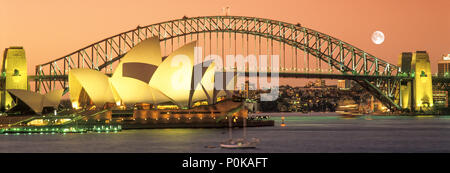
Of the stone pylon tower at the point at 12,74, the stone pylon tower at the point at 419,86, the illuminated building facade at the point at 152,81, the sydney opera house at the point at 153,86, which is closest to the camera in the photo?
the illuminated building facade at the point at 152,81

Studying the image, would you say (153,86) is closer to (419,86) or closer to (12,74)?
(12,74)

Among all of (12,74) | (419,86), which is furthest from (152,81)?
(419,86)

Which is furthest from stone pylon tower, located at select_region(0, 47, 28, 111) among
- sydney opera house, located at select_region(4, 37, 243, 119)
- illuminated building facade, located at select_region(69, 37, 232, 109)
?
illuminated building facade, located at select_region(69, 37, 232, 109)

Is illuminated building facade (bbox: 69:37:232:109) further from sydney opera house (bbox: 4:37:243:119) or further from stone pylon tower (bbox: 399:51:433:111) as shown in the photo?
stone pylon tower (bbox: 399:51:433:111)

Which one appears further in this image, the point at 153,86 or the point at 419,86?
the point at 419,86

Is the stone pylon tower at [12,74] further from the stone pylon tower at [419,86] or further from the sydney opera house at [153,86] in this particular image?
the stone pylon tower at [419,86]

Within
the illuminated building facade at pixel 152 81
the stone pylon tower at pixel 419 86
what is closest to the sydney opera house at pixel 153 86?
the illuminated building facade at pixel 152 81

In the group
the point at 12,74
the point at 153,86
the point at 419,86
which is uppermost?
the point at 12,74

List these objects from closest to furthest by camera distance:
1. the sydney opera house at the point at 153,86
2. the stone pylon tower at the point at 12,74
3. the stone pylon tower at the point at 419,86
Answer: the sydney opera house at the point at 153,86
the stone pylon tower at the point at 12,74
the stone pylon tower at the point at 419,86
